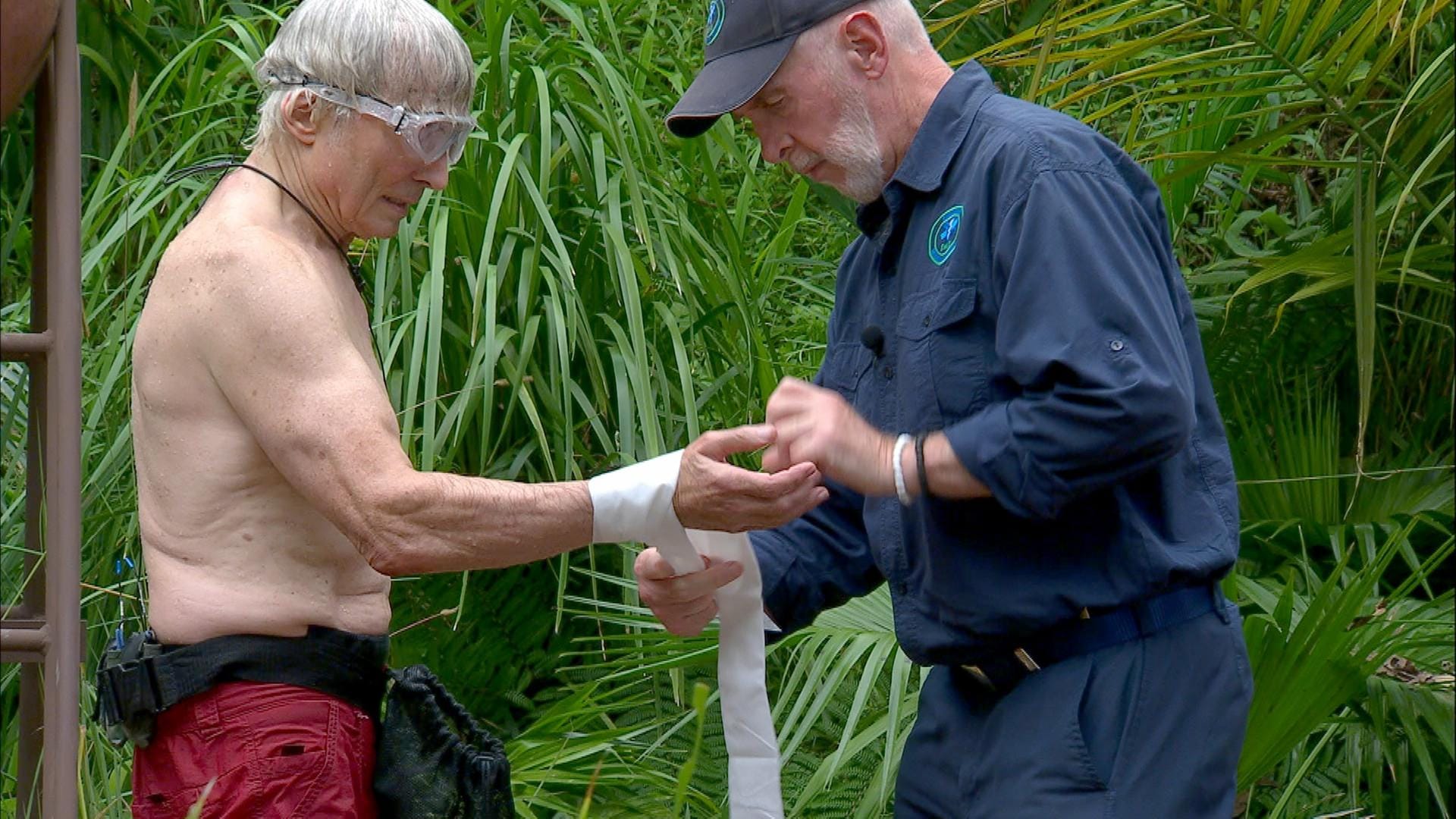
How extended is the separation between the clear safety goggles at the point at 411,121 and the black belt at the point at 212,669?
2.30 ft

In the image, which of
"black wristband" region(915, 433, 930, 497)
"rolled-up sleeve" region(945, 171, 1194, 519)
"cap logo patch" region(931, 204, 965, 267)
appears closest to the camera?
"rolled-up sleeve" region(945, 171, 1194, 519)

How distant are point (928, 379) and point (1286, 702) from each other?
113 cm

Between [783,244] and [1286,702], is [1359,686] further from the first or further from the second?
[783,244]

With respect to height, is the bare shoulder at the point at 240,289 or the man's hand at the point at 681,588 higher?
the bare shoulder at the point at 240,289

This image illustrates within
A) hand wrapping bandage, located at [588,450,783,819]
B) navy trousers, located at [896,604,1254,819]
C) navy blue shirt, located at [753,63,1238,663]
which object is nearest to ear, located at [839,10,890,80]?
navy blue shirt, located at [753,63,1238,663]

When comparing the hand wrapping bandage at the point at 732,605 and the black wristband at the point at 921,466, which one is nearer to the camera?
the black wristband at the point at 921,466

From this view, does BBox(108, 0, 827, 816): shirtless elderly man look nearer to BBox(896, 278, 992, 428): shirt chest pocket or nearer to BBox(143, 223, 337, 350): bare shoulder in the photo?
BBox(143, 223, 337, 350): bare shoulder

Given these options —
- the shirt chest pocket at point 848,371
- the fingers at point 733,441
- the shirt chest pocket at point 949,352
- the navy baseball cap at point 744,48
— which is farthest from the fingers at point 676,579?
the navy baseball cap at point 744,48

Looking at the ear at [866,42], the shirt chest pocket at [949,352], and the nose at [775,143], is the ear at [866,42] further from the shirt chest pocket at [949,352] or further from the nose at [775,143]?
the shirt chest pocket at [949,352]

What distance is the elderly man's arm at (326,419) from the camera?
218 centimetres

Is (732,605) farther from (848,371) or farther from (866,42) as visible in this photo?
(866,42)

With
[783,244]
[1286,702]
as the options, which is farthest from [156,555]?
[783,244]

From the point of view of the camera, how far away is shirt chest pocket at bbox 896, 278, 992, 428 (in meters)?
2.15

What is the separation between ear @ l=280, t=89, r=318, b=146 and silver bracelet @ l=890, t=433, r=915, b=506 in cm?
96
